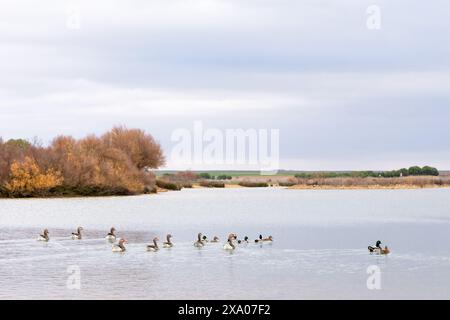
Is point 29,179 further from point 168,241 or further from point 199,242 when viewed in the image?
point 199,242

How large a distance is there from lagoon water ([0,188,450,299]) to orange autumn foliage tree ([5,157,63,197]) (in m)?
28.5

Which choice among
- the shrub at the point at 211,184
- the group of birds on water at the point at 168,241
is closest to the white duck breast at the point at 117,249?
the group of birds on water at the point at 168,241

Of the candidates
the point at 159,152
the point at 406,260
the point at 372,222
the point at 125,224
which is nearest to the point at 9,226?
the point at 125,224

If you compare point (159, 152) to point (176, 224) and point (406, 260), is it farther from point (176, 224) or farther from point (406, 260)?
point (406, 260)

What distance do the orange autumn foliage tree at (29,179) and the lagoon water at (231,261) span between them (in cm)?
2849

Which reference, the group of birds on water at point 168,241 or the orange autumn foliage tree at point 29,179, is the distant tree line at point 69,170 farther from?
the group of birds on water at point 168,241

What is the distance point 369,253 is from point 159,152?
68.4 meters

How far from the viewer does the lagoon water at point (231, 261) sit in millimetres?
18359

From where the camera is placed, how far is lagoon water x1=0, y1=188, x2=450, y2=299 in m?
18.4

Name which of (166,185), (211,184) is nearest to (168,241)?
(166,185)

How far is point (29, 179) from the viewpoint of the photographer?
7231 centimetres

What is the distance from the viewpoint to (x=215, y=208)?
55.8 meters

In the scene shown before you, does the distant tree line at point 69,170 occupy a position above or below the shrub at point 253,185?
above
